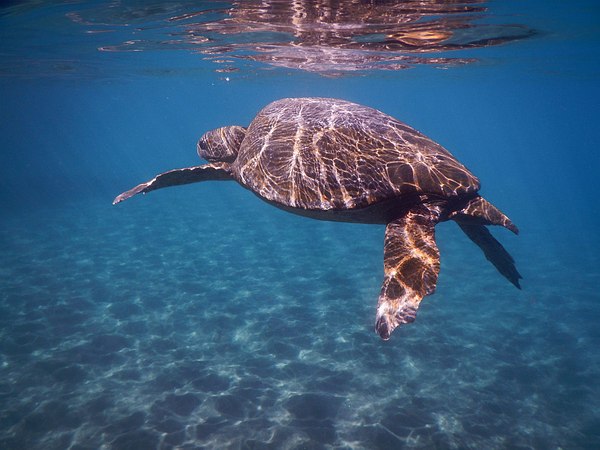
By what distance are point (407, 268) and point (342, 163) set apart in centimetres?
235

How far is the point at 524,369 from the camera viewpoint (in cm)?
1235

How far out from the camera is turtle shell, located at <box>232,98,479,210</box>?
21.5 feet

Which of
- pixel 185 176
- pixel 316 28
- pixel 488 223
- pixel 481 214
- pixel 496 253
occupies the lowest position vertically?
pixel 496 253

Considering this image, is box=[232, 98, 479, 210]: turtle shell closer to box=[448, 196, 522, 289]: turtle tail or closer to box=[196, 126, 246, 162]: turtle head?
box=[448, 196, 522, 289]: turtle tail

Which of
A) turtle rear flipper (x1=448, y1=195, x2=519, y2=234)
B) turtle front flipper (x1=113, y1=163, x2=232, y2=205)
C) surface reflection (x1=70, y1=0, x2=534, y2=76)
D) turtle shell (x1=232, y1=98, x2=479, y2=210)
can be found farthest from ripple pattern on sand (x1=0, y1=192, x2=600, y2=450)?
surface reflection (x1=70, y1=0, x2=534, y2=76)

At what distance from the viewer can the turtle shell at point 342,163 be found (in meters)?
6.55

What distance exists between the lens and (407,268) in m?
5.67

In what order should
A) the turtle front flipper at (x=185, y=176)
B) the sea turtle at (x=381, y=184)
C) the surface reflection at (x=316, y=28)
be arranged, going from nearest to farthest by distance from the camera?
the sea turtle at (x=381, y=184)
the turtle front flipper at (x=185, y=176)
the surface reflection at (x=316, y=28)

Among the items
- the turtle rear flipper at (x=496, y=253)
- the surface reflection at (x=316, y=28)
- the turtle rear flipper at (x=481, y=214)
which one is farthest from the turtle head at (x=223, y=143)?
the turtle rear flipper at (x=496, y=253)

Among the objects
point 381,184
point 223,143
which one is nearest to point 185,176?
point 223,143

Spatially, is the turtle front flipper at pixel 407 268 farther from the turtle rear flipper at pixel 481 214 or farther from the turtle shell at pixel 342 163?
the turtle rear flipper at pixel 481 214

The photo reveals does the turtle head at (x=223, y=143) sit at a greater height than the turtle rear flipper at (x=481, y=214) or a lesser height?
greater

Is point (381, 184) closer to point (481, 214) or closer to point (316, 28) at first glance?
point (481, 214)

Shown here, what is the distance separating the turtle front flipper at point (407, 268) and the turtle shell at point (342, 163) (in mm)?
568
